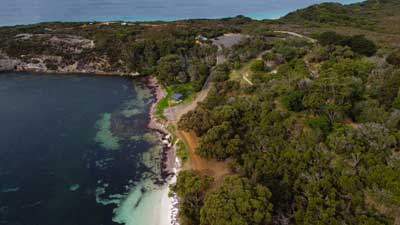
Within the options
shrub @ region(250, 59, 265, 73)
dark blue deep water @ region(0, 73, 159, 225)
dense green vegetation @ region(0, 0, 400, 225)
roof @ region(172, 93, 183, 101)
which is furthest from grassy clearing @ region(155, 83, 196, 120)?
shrub @ region(250, 59, 265, 73)

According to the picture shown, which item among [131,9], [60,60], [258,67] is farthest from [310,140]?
[131,9]

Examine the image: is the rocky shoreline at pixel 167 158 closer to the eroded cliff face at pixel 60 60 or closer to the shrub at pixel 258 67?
the shrub at pixel 258 67

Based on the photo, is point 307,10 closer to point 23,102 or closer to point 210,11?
point 210,11

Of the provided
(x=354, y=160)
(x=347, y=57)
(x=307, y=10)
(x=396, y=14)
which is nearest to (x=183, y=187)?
(x=354, y=160)

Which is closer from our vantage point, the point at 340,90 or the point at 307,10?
the point at 340,90

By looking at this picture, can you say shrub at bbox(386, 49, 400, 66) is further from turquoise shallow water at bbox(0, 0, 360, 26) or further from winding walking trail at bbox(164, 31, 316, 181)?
turquoise shallow water at bbox(0, 0, 360, 26)

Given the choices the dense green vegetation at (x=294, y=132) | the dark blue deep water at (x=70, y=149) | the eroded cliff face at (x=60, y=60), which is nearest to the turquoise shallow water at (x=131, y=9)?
the eroded cliff face at (x=60, y=60)
